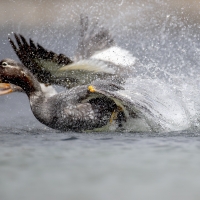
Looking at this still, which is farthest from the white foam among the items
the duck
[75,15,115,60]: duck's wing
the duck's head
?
the duck's head

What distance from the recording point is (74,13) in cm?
827

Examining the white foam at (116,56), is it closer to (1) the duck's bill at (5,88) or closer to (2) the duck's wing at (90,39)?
(2) the duck's wing at (90,39)

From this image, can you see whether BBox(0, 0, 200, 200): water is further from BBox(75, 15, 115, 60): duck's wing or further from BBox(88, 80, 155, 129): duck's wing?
BBox(88, 80, 155, 129): duck's wing

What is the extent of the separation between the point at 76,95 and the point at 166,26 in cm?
315

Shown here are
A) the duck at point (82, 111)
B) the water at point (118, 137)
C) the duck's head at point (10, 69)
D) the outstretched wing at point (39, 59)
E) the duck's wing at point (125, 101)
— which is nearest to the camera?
the water at point (118, 137)

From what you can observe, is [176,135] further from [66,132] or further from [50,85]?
[50,85]

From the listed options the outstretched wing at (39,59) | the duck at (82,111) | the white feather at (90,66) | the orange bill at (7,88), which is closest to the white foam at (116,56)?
the white feather at (90,66)

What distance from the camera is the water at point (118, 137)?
3.20 meters

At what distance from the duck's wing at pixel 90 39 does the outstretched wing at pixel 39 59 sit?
62 centimetres

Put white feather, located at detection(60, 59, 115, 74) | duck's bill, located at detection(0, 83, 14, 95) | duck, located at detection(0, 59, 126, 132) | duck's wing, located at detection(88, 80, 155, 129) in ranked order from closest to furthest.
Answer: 1. duck's wing, located at detection(88, 80, 155, 129)
2. duck, located at detection(0, 59, 126, 132)
3. white feather, located at detection(60, 59, 115, 74)
4. duck's bill, located at detection(0, 83, 14, 95)

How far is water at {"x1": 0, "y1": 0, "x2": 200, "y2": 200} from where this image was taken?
320 cm

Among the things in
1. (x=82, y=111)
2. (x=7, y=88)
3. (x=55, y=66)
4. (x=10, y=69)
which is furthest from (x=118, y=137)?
(x=7, y=88)

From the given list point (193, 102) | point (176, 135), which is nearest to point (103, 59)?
point (193, 102)

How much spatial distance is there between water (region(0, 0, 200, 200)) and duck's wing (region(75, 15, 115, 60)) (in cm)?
13
